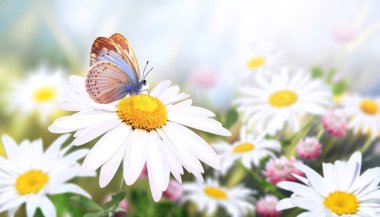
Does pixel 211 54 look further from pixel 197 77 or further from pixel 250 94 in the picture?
pixel 250 94

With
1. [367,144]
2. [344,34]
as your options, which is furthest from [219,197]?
[344,34]

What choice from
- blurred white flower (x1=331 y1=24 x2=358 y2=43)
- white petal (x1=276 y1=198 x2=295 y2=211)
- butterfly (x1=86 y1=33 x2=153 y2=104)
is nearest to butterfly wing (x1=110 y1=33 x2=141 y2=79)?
butterfly (x1=86 y1=33 x2=153 y2=104)

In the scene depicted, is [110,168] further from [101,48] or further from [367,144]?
Answer: [367,144]

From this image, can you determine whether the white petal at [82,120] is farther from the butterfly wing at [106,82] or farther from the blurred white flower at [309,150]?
the blurred white flower at [309,150]

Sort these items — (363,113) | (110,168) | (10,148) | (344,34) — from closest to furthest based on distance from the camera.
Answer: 1. (110,168)
2. (10,148)
3. (363,113)
4. (344,34)

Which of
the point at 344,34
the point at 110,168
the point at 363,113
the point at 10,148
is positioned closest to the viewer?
the point at 110,168

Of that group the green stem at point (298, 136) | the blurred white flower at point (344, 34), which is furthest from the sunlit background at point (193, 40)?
the green stem at point (298, 136)
